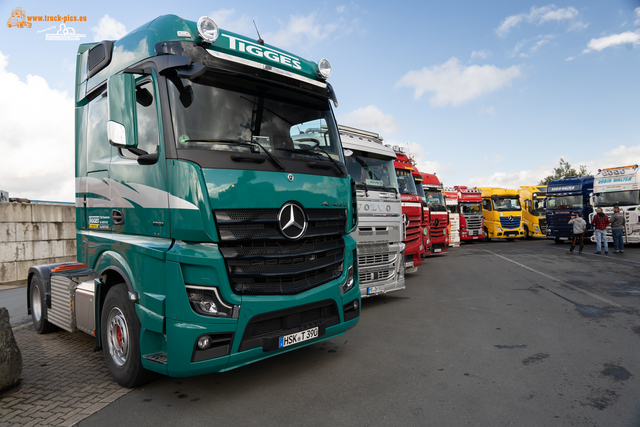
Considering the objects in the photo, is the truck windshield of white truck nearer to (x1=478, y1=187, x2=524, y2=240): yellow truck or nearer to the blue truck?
the blue truck

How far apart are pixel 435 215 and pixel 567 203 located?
11956 millimetres

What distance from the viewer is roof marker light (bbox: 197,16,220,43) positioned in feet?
12.4

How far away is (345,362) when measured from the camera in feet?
15.6

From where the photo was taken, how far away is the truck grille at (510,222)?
90.2 ft

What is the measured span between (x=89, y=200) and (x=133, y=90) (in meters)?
1.78

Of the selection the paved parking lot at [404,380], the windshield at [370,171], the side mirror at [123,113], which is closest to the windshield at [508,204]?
the paved parking lot at [404,380]

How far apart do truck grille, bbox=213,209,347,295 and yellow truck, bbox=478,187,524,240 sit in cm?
2560

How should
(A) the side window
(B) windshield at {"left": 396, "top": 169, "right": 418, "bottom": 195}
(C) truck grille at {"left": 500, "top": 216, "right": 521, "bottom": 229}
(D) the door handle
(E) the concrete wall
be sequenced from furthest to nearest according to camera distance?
(C) truck grille at {"left": 500, "top": 216, "right": 521, "bottom": 229} < (E) the concrete wall < (B) windshield at {"left": 396, "top": 169, "right": 418, "bottom": 195} < (D) the door handle < (A) the side window

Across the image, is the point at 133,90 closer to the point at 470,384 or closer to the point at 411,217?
the point at 470,384

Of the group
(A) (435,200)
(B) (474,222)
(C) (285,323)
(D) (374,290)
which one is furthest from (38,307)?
(B) (474,222)

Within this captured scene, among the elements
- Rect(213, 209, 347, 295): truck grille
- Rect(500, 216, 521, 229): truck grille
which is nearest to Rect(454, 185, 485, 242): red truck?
Rect(500, 216, 521, 229): truck grille

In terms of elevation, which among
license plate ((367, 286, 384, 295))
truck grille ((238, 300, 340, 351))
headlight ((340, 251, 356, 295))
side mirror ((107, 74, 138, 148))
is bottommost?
license plate ((367, 286, 384, 295))

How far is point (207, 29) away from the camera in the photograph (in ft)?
12.5

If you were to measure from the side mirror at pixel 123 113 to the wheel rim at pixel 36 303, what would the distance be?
384cm
